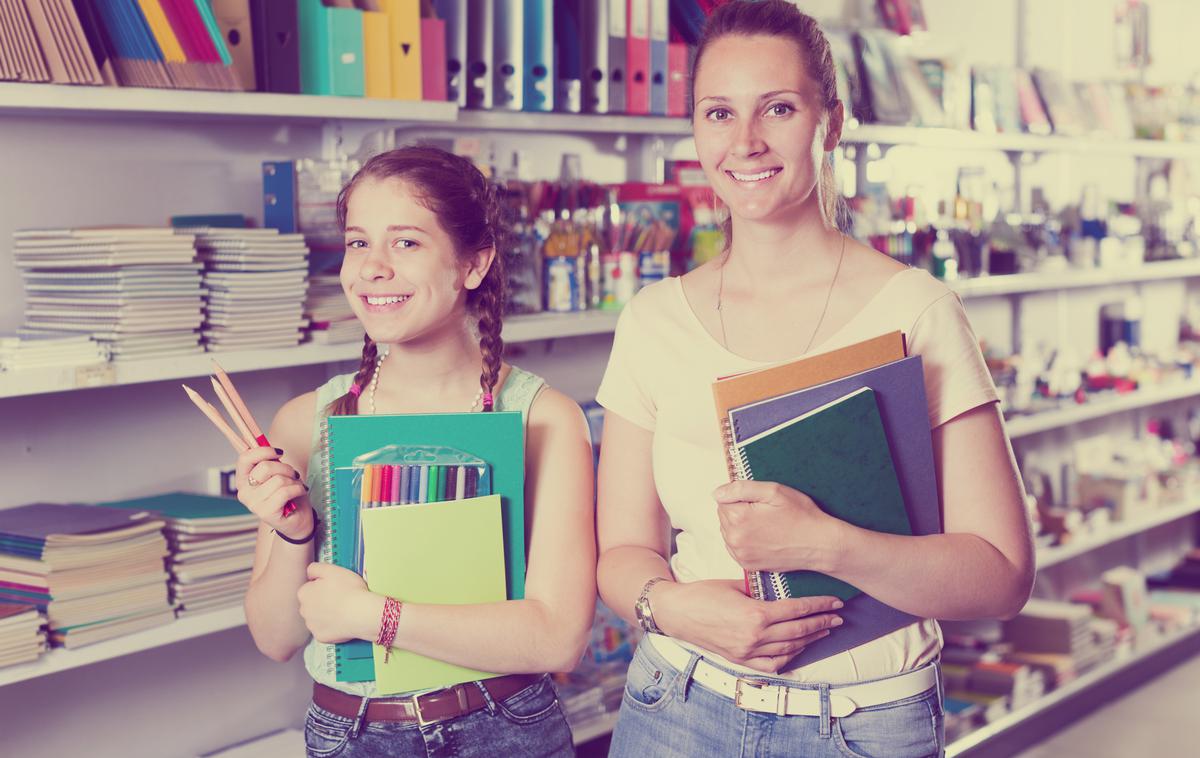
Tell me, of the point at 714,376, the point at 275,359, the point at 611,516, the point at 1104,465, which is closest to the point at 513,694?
the point at 611,516

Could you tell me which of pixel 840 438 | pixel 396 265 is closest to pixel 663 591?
pixel 840 438

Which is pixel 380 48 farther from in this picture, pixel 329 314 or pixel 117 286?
pixel 117 286

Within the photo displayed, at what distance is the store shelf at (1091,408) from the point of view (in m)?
4.40

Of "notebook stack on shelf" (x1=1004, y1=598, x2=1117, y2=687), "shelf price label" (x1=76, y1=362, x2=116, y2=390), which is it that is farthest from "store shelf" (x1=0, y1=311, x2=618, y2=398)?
"notebook stack on shelf" (x1=1004, y1=598, x2=1117, y2=687)

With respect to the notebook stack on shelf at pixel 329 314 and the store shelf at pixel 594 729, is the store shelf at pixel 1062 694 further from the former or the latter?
the notebook stack on shelf at pixel 329 314

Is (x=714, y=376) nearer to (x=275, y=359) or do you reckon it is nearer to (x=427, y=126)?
(x=275, y=359)

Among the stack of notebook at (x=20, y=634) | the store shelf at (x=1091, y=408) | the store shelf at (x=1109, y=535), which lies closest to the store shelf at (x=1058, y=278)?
the store shelf at (x=1091, y=408)

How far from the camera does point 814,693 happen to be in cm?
143

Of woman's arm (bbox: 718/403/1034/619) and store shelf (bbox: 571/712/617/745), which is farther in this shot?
store shelf (bbox: 571/712/617/745)

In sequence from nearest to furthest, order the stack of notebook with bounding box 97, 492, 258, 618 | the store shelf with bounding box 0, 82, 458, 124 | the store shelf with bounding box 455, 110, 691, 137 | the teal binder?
the store shelf with bounding box 0, 82, 458, 124, the stack of notebook with bounding box 97, 492, 258, 618, the teal binder, the store shelf with bounding box 455, 110, 691, 137

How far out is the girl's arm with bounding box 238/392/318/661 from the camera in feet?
4.84

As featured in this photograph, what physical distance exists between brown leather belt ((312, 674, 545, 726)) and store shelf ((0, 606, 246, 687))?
77cm

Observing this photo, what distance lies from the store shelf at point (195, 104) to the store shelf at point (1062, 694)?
8.15ft

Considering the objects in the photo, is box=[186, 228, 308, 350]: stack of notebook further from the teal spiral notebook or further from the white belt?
the white belt
